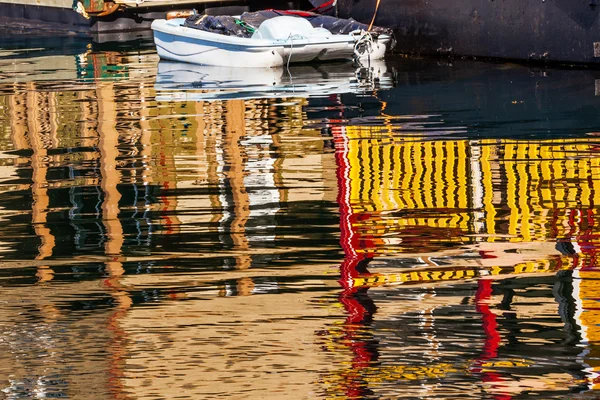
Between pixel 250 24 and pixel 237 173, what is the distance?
1530 cm

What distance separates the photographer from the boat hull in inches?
983

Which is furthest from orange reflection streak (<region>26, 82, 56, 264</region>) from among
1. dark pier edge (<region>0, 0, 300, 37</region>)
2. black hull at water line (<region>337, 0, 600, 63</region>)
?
dark pier edge (<region>0, 0, 300, 37</region>)

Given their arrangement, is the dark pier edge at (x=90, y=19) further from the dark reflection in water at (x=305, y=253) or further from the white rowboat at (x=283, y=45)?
the dark reflection in water at (x=305, y=253)

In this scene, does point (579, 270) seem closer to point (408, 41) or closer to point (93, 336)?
point (93, 336)

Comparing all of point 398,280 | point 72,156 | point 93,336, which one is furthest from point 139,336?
point 72,156

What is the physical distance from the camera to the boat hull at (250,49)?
25.0 metres

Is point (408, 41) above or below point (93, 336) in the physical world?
above

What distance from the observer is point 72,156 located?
1402cm

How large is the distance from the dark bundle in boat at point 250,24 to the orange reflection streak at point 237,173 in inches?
283

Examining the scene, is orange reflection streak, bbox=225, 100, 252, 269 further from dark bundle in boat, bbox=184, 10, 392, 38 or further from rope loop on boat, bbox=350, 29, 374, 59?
dark bundle in boat, bbox=184, 10, 392, 38

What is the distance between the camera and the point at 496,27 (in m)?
24.1

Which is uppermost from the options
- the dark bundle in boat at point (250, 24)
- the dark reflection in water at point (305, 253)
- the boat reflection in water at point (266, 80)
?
the dark bundle in boat at point (250, 24)

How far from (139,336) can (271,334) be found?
66 centimetres

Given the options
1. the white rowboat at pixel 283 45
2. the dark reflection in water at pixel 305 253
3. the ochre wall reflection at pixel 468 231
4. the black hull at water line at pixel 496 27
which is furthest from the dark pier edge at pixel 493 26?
the ochre wall reflection at pixel 468 231
